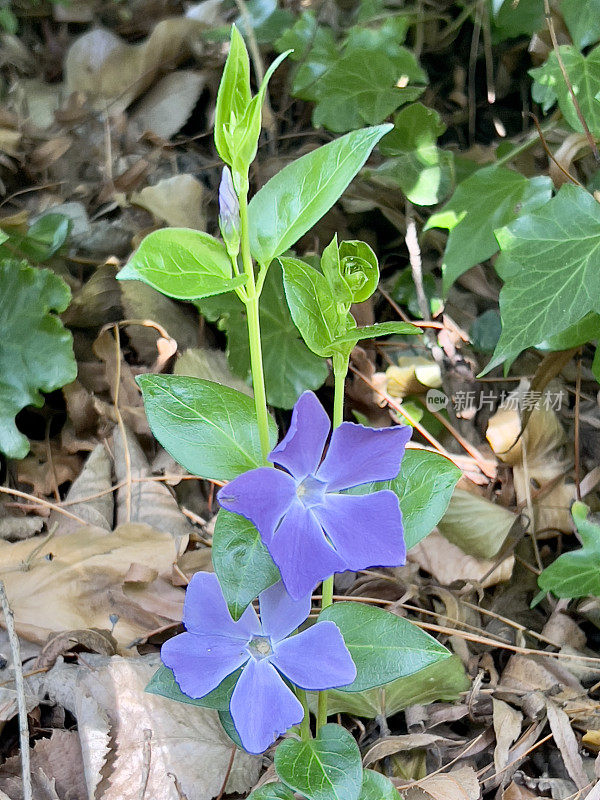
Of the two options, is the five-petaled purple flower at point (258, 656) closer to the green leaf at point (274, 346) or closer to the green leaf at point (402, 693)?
the green leaf at point (402, 693)

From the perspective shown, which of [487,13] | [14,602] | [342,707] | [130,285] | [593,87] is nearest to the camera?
[342,707]

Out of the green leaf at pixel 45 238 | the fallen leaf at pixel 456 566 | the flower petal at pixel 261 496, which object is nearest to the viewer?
the flower petal at pixel 261 496

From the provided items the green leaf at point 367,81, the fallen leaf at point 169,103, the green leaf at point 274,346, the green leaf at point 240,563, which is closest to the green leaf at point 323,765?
the green leaf at point 240,563

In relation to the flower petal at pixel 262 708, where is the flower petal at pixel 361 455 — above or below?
above

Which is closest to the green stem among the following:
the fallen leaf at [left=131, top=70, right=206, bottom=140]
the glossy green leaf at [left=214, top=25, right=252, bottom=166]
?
the glossy green leaf at [left=214, top=25, right=252, bottom=166]

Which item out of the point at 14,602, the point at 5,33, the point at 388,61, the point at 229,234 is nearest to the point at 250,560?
the point at 229,234

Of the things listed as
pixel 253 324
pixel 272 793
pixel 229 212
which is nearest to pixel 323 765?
pixel 272 793

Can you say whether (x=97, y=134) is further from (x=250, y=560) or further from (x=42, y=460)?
(x=250, y=560)

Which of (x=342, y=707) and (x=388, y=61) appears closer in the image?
(x=342, y=707)
